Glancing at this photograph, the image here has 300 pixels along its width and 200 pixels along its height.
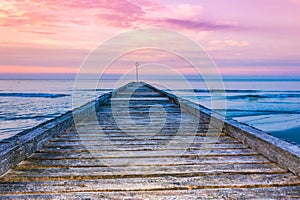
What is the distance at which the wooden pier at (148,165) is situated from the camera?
2.11 metres

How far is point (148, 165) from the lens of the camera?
273 cm

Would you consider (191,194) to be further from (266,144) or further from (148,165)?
(266,144)

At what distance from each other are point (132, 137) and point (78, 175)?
5.52 ft

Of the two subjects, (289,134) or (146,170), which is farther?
(289,134)

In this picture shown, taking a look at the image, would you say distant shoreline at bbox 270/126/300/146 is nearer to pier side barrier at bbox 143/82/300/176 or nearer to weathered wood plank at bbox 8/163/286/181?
pier side barrier at bbox 143/82/300/176

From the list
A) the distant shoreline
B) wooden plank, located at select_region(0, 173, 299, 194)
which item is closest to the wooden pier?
wooden plank, located at select_region(0, 173, 299, 194)

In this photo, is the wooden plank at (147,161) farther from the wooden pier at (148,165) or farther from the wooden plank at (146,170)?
the wooden plank at (146,170)

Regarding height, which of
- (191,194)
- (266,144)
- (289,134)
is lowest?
(289,134)

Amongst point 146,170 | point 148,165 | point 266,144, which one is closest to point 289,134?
point 266,144

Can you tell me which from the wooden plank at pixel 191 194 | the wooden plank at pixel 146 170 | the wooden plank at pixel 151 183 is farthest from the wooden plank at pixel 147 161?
the wooden plank at pixel 191 194

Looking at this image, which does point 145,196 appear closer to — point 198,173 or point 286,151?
point 198,173

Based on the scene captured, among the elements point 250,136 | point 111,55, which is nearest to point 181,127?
point 250,136

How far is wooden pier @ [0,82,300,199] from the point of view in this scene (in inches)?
83.0

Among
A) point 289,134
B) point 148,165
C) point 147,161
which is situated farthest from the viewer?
point 289,134
